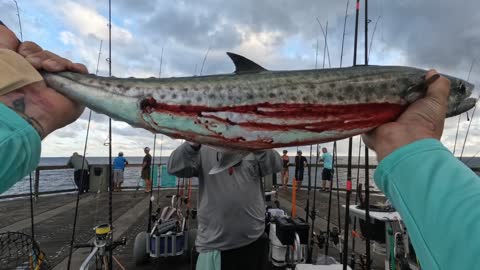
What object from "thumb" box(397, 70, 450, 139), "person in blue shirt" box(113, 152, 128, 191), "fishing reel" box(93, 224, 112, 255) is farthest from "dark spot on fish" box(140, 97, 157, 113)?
"person in blue shirt" box(113, 152, 128, 191)

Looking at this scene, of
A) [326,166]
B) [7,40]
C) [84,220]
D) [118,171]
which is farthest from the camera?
[118,171]

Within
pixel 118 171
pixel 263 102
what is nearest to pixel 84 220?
pixel 118 171

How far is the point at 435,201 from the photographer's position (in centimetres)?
105

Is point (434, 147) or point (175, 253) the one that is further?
point (175, 253)

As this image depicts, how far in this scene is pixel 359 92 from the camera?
1766 millimetres

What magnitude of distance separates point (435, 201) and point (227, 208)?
2.97 metres

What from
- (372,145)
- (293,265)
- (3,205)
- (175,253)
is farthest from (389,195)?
(3,205)

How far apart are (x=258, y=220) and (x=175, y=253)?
2.63 meters

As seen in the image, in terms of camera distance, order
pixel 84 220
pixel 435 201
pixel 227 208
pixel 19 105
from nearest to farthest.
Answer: pixel 435 201
pixel 19 105
pixel 227 208
pixel 84 220

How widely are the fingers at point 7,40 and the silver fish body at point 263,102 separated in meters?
0.22

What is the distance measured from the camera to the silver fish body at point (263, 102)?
1734mm

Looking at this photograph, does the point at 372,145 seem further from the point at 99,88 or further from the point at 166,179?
the point at 166,179

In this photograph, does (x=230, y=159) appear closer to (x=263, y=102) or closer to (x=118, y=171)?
(x=263, y=102)

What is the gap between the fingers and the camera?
65.8 inches
